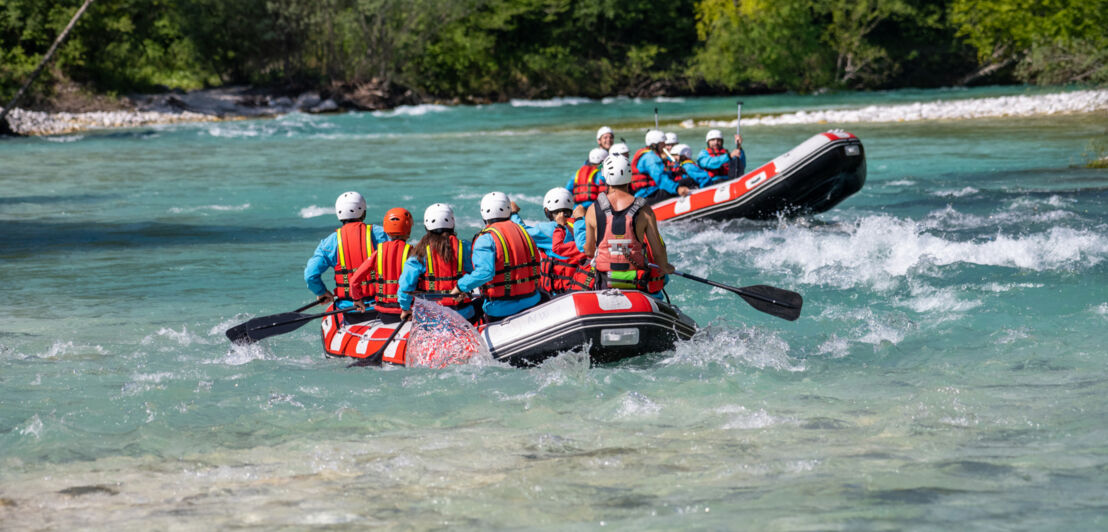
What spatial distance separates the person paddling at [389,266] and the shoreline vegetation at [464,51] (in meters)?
36.6

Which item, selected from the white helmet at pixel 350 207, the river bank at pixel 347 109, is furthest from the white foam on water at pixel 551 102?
the white helmet at pixel 350 207

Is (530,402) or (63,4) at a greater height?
(63,4)

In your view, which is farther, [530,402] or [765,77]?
[765,77]

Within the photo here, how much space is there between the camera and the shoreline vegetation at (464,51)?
1706 inches

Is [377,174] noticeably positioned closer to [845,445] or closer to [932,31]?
[845,445]

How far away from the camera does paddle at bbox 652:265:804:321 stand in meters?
7.86

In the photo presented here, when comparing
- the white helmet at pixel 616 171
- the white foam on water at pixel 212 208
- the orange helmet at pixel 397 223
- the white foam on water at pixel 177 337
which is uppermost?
the white helmet at pixel 616 171

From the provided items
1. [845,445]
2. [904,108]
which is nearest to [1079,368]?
[845,445]

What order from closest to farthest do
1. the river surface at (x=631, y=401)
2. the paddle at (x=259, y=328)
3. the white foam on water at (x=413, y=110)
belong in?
the river surface at (x=631, y=401)
the paddle at (x=259, y=328)
the white foam on water at (x=413, y=110)

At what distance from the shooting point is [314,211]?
1727 centimetres

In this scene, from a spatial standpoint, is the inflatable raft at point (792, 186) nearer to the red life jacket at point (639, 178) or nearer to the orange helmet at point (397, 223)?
the red life jacket at point (639, 178)

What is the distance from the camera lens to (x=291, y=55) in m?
50.3

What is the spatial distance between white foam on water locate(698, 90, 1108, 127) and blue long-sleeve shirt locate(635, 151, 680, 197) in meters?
18.9

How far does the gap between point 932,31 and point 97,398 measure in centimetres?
5505
